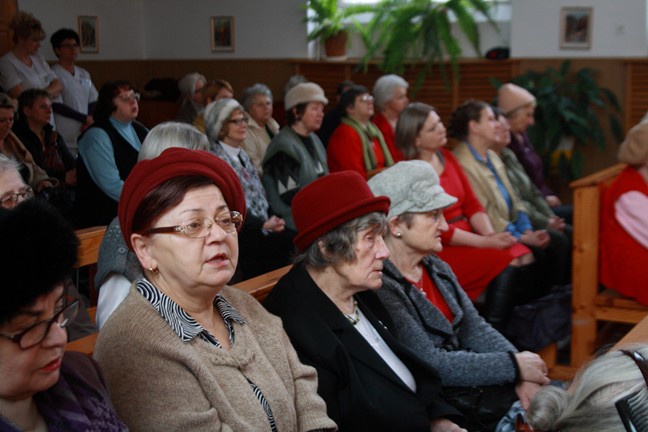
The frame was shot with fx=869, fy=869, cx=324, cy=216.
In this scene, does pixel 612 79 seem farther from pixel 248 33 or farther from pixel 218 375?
pixel 218 375

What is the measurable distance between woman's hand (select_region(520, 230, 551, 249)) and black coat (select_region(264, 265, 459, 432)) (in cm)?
238

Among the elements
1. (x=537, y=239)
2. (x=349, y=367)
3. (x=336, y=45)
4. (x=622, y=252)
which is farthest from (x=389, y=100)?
(x=349, y=367)

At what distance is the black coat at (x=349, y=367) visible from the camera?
8.14 feet

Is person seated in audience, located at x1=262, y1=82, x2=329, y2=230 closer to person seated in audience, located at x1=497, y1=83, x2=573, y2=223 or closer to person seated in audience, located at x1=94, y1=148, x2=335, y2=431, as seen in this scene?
person seated in audience, located at x1=497, y1=83, x2=573, y2=223

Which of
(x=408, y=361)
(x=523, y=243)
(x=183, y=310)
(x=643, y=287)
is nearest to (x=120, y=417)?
(x=183, y=310)

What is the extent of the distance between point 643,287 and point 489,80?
558 cm

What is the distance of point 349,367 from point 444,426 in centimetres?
51

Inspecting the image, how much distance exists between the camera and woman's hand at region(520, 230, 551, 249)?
197 inches

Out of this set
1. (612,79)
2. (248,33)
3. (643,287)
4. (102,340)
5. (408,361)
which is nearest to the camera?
(102,340)

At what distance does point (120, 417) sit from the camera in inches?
72.4

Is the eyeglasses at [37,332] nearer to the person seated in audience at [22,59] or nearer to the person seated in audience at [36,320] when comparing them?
the person seated in audience at [36,320]

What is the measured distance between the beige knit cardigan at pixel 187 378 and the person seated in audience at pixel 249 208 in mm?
2494

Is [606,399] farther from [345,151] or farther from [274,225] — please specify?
[345,151]

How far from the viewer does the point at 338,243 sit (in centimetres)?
269
